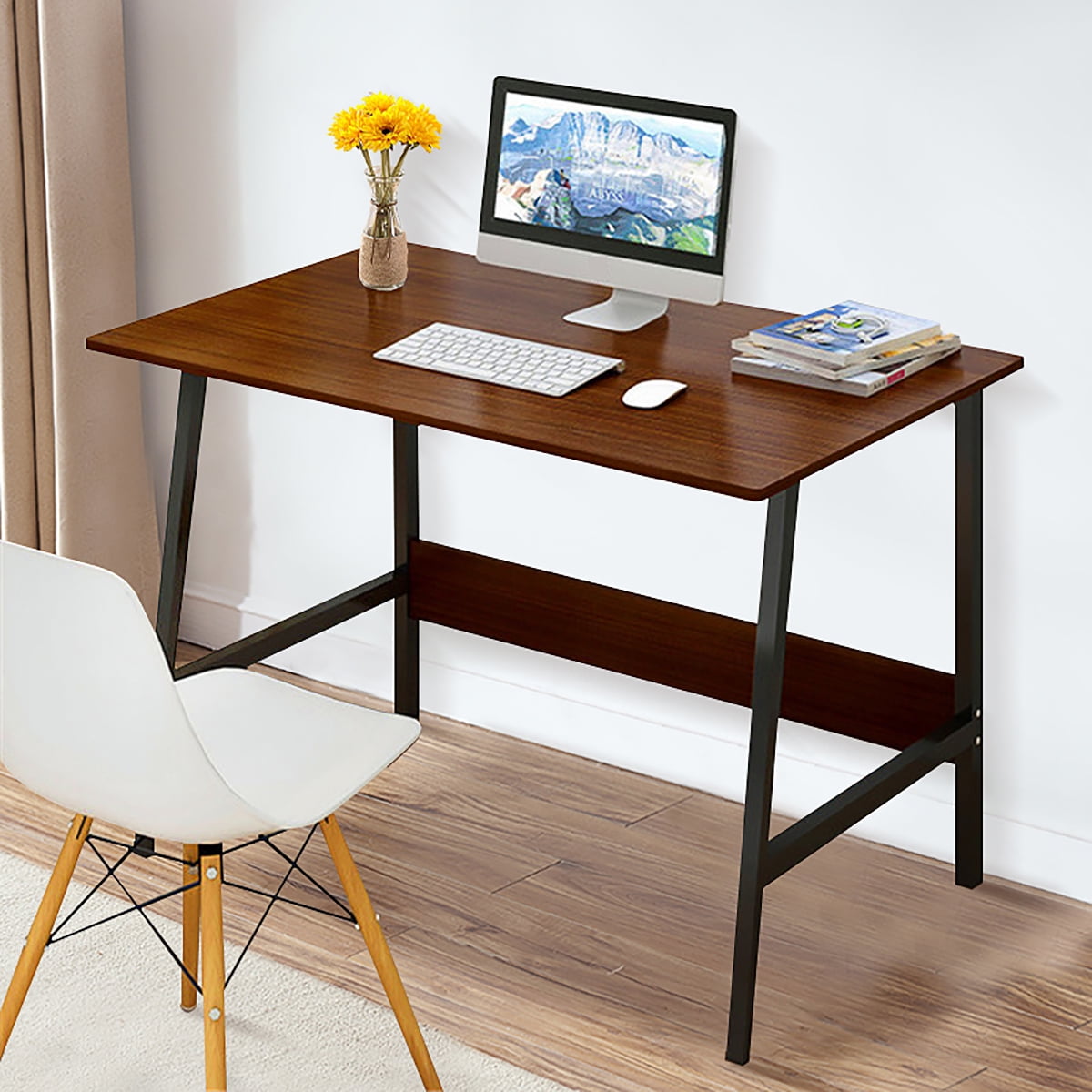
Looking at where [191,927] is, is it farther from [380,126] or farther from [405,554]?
[380,126]

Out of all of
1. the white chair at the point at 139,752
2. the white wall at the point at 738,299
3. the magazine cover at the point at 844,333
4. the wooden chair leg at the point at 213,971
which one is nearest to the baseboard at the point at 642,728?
the white wall at the point at 738,299

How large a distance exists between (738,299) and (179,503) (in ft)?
2.72

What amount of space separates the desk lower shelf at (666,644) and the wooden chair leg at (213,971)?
3.31ft

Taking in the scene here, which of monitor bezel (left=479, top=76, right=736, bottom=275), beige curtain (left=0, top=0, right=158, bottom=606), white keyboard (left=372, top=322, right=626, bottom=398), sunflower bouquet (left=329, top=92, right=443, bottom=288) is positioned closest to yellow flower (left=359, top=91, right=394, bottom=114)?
sunflower bouquet (left=329, top=92, right=443, bottom=288)

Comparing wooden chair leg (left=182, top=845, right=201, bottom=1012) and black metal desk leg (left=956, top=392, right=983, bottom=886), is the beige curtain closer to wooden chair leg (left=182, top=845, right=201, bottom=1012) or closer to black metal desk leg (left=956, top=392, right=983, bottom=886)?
wooden chair leg (left=182, top=845, right=201, bottom=1012)

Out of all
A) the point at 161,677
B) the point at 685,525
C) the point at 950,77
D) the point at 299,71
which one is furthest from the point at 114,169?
the point at 161,677

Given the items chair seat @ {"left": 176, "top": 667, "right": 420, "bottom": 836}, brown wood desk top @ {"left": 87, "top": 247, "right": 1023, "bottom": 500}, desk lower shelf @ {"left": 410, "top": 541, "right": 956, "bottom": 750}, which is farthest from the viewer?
desk lower shelf @ {"left": 410, "top": 541, "right": 956, "bottom": 750}

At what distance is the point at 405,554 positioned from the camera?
9.65ft

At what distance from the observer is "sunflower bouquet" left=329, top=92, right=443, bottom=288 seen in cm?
259

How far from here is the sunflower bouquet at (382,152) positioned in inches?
102

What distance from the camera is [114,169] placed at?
10.1ft

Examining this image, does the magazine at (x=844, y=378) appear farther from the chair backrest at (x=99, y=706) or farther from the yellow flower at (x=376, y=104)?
the chair backrest at (x=99, y=706)

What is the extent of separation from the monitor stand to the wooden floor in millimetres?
765

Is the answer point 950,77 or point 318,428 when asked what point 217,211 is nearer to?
point 318,428
